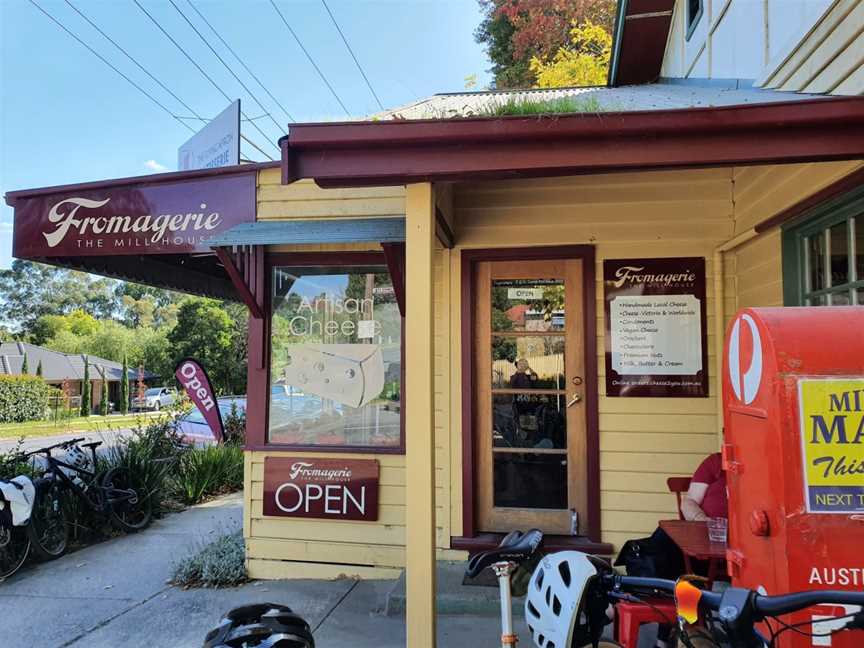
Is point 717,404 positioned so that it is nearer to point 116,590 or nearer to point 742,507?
point 742,507

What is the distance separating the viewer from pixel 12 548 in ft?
15.8

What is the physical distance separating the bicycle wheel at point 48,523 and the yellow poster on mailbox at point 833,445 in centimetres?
572

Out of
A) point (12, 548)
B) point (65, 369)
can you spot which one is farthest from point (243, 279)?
point (65, 369)

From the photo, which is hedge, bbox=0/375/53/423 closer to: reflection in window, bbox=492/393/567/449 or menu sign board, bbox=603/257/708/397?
reflection in window, bbox=492/393/567/449

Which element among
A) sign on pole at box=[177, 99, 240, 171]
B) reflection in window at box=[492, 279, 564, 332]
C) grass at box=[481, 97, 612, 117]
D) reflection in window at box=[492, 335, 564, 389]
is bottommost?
reflection in window at box=[492, 335, 564, 389]

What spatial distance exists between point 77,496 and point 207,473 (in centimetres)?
223

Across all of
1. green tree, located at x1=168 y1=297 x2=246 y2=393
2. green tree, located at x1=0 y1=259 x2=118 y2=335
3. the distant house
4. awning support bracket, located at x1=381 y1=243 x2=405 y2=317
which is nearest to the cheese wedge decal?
awning support bracket, located at x1=381 y1=243 x2=405 y2=317

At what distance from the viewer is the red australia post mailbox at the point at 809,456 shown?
1.71 m

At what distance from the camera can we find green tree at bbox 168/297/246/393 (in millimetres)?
33938

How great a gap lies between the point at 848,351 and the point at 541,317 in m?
2.61

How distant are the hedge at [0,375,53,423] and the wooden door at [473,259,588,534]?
3059cm

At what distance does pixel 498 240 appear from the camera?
4355 millimetres

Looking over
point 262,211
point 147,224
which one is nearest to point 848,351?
point 262,211

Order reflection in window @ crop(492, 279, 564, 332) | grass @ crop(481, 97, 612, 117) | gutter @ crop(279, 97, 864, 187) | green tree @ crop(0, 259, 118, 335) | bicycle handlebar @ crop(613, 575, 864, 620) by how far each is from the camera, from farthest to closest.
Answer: green tree @ crop(0, 259, 118, 335)
reflection in window @ crop(492, 279, 564, 332)
grass @ crop(481, 97, 612, 117)
gutter @ crop(279, 97, 864, 187)
bicycle handlebar @ crop(613, 575, 864, 620)
